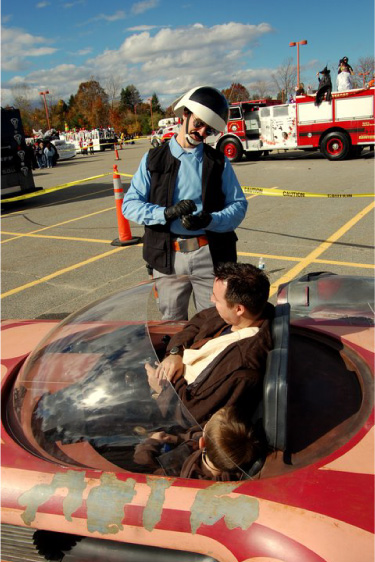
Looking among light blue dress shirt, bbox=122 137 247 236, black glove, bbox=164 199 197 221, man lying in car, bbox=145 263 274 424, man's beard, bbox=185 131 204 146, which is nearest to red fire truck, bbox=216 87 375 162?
light blue dress shirt, bbox=122 137 247 236

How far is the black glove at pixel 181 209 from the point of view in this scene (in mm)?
2619

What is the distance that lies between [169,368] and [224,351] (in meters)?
0.23

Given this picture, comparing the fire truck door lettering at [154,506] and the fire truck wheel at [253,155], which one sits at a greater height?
the fire truck wheel at [253,155]

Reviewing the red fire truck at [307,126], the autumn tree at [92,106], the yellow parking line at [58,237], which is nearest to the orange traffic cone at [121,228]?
the yellow parking line at [58,237]

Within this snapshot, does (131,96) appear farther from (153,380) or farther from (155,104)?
(153,380)

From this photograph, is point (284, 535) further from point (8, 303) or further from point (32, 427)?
point (8, 303)

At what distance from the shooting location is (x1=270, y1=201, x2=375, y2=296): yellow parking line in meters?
5.15

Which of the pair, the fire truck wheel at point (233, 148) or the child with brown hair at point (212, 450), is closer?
the child with brown hair at point (212, 450)

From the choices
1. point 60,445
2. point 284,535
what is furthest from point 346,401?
point 60,445

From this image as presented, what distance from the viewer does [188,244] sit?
284cm

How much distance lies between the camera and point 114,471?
5.19 ft

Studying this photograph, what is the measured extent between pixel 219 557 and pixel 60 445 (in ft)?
2.24

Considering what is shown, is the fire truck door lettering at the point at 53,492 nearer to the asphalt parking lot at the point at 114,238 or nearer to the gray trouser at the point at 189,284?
the gray trouser at the point at 189,284

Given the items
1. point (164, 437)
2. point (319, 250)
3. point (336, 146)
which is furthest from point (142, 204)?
point (336, 146)
